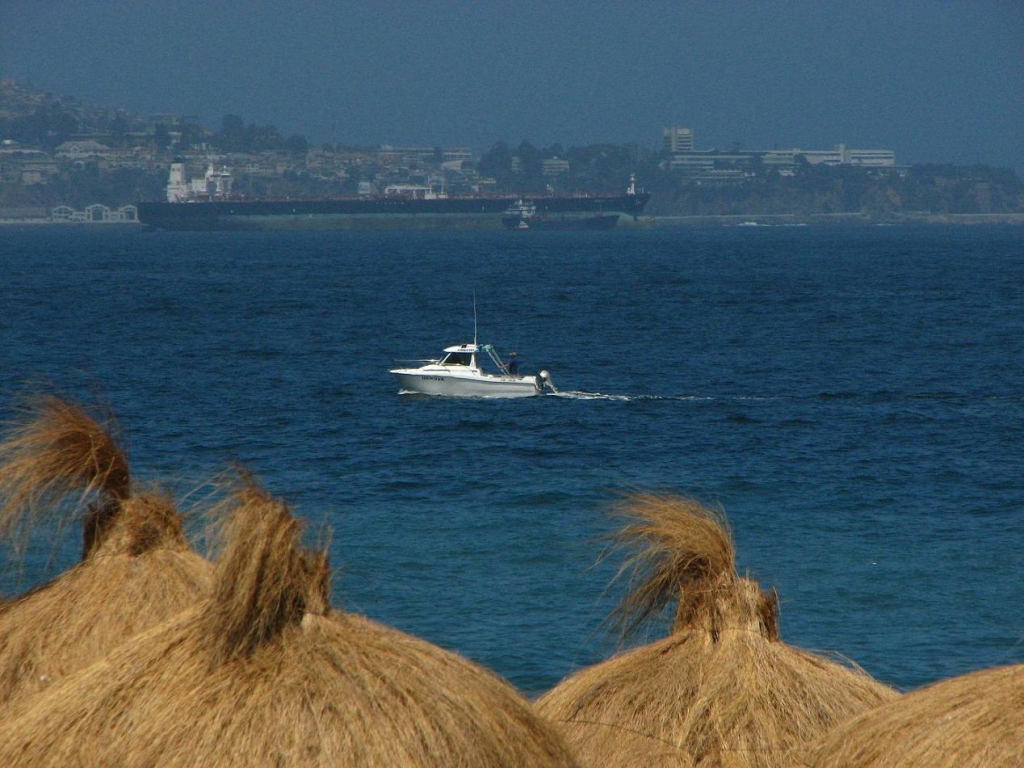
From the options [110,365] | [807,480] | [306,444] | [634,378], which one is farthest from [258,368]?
[807,480]

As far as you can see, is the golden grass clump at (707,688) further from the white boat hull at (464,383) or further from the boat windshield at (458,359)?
the boat windshield at (458,359)

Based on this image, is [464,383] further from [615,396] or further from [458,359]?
Answer: [615,396]

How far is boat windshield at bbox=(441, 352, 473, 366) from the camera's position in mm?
43688

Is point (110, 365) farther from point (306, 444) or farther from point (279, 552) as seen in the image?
point (279, 552)

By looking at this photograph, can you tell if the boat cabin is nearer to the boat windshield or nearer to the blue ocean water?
the boat windshield

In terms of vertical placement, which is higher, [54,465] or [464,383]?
[54,465]

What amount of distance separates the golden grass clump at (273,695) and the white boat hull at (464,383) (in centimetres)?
3627

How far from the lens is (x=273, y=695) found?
5207 mm

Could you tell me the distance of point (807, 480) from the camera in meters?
28.9

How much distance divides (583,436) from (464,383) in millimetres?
7944

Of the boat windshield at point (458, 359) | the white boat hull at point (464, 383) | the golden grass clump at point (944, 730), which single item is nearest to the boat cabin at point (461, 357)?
the boat windshield at point (458, 359)

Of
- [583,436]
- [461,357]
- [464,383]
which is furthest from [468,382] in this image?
[583,436]

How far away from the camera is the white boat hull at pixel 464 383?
42000 mm

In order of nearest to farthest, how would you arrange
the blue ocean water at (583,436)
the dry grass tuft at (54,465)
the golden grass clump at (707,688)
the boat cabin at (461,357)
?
the golden grass clump at (707,688) → the dry grass tuft at (54,465) → the blue ocean water at (583,436) → the boat cabin at (461,357)
